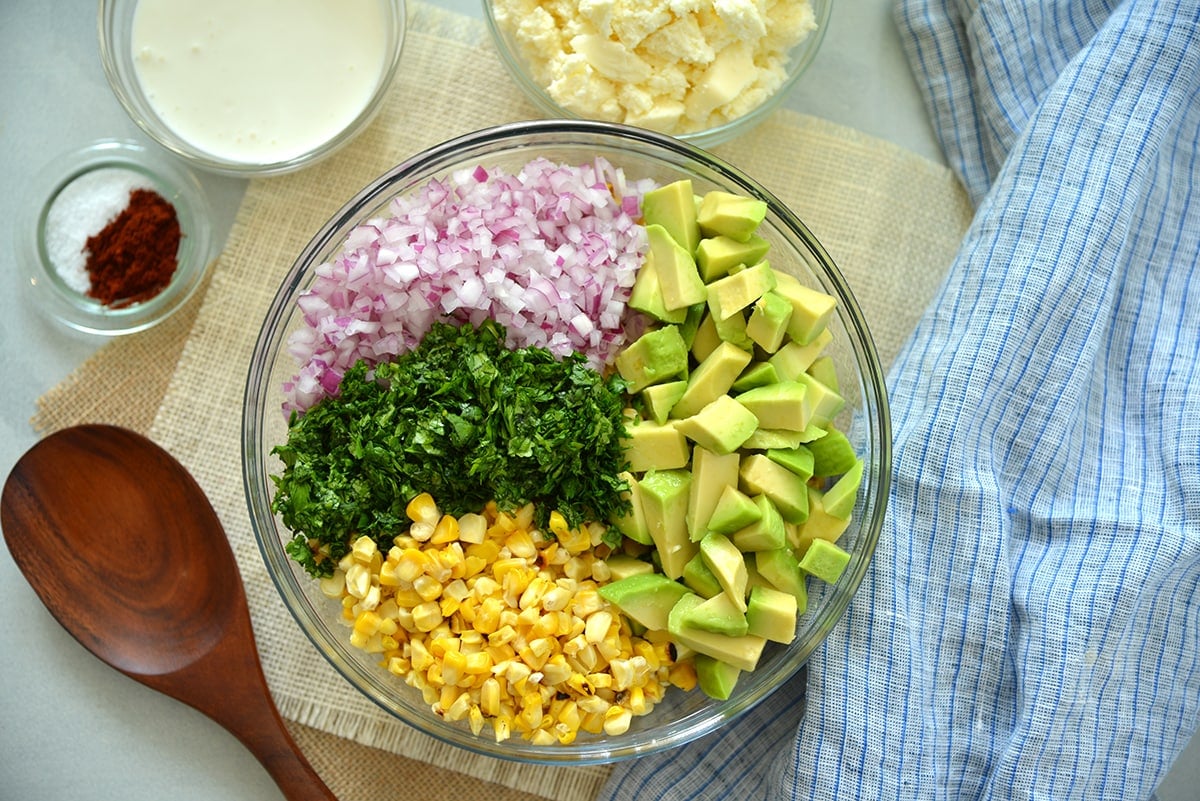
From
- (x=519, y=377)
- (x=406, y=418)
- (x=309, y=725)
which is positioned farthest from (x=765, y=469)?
(x=309, y=725)

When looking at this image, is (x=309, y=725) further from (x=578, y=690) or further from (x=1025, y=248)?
(x=1025, y=248)

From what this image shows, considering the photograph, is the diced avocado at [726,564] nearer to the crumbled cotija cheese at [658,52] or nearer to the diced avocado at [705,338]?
the diced avocado at [705,338]

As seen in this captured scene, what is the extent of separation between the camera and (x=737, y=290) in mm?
1528

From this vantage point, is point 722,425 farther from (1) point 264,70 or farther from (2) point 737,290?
(1) point 264,70

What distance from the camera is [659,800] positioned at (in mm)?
1864

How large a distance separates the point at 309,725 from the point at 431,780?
10.6 inches

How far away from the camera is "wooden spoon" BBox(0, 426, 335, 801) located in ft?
6.09

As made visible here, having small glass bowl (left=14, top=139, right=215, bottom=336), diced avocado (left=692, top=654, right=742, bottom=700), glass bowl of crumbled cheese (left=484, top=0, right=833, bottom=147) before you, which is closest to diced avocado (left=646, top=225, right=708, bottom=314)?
glass bowl of crumbled cheese (left=484, top=0, right=833, bottom=147)

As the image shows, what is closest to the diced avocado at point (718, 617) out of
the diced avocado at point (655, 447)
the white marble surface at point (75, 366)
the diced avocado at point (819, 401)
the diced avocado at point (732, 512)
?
the diced avocado at point (732, 512)

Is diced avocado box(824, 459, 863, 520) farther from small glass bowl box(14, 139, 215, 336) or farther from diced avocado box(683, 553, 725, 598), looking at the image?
small glass bowl box(14, 139, 215, 336)

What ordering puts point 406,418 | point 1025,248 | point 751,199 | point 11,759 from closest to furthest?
point 406,418
point 751,199
point 1025,248
point 11,759

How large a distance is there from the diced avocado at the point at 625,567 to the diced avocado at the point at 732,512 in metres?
0.13

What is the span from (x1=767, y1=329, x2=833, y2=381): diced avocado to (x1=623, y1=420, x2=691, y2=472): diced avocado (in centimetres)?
20

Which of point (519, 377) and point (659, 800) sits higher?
point (519, 377)
